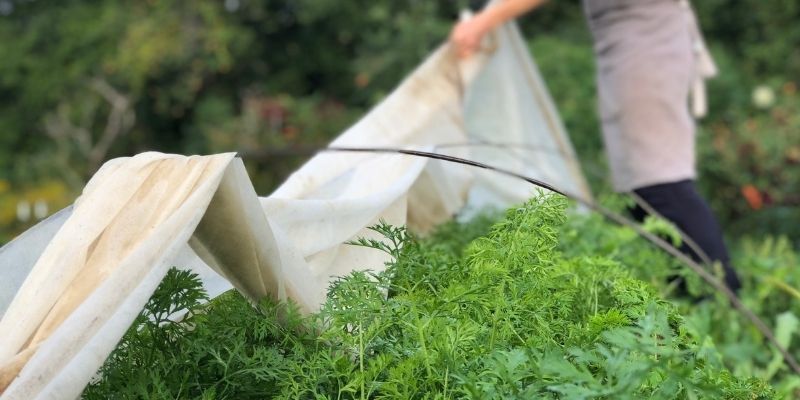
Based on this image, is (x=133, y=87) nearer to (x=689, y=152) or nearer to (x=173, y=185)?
(x=689, y=152)

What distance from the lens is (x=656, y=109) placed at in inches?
110

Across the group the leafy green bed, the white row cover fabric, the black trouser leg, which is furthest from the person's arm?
the leafy green bed

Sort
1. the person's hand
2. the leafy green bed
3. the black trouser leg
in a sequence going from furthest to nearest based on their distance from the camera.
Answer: the person's hand
the black trouser leg
the leafy green bed

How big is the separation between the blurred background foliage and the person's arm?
107 inches

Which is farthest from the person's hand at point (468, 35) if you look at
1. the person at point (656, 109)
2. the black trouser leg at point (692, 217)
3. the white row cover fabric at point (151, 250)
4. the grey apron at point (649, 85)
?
the white row cover fabric at point (151, 250)

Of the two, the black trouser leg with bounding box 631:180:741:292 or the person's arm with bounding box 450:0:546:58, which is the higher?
the person's arm with bounding box 450:0:546:58

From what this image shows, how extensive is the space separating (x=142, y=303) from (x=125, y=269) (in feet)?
0.18

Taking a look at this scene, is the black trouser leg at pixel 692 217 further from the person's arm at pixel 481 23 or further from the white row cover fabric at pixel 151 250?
the white row cover fabric at pixel 151 250

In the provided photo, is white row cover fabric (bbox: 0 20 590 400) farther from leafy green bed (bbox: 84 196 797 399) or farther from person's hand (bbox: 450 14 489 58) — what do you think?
person's hand (bbox: 450 14 489 58)

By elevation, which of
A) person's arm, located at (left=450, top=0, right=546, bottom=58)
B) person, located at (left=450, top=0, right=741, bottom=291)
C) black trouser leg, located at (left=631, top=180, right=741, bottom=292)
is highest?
person's arm, located at (left=450, top=0, right=546, bottom=58)

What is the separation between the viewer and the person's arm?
295 cm

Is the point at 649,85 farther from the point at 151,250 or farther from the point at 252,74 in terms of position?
the point at 252,74

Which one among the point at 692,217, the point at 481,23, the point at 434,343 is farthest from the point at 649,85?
the point at 434,343

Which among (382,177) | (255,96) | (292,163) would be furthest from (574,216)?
(255,96)
